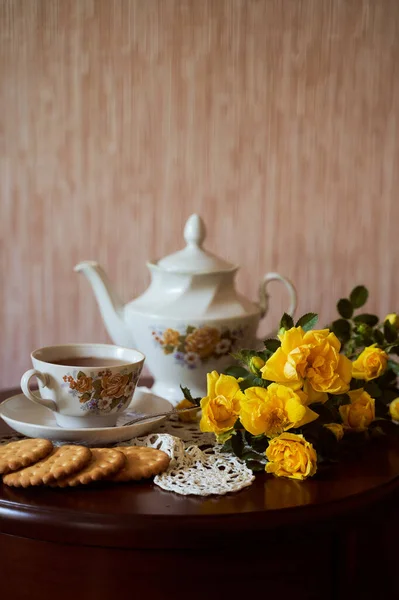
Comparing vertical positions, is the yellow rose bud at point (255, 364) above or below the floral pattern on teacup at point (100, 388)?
above

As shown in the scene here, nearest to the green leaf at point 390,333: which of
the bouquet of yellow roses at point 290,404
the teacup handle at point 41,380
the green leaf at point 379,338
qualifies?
the green leaf at point 379,338

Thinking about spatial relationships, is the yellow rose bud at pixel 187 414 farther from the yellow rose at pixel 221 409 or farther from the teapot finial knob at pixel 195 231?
the teapot finial knob at pixel 195 231

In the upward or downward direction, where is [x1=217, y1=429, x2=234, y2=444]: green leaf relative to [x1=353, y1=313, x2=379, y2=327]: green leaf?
downward

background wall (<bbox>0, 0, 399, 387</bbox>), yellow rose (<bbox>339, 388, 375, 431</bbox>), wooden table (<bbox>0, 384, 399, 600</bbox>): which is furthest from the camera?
background wall (<bbox>0, 0, 399, 387</bbox>)

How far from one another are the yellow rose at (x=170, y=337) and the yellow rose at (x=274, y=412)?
0.25 meters

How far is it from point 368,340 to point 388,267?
14.5 inches

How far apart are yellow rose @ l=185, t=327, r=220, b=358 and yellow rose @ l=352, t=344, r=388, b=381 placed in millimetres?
214

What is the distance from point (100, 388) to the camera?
2.92 ft

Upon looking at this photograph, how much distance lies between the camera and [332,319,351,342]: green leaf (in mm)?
1102

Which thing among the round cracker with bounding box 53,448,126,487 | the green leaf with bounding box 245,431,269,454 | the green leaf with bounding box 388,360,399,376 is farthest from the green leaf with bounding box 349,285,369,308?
the round cracker with bounding box 53,448,126,487

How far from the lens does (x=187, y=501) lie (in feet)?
2.42

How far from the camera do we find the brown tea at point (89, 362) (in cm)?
97

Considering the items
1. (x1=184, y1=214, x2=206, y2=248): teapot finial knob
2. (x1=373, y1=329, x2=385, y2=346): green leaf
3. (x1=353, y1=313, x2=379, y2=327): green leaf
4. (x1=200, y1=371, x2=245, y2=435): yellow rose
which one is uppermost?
(x1=184, y1=214, x2=206, y2=248): teapot finial knob

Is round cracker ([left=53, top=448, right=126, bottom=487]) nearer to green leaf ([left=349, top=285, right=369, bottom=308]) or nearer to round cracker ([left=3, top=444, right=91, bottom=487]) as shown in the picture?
round cracker ([left=3, top=444, right=91, bottom=487])
